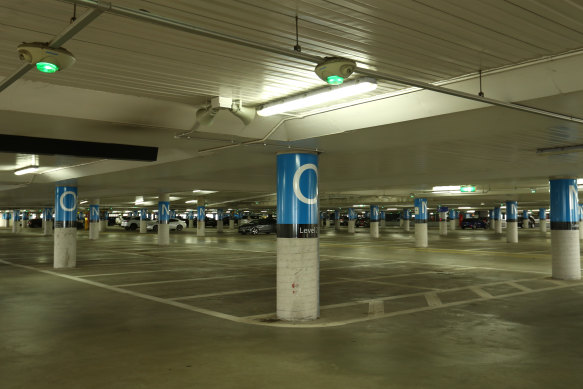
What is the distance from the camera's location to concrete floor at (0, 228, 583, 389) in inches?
225

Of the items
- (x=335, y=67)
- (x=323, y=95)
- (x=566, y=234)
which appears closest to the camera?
(x=335, y=67)

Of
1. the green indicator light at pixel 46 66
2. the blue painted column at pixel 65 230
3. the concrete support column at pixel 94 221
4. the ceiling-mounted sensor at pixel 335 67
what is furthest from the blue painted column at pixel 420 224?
the green indicator light at pixel 46 66

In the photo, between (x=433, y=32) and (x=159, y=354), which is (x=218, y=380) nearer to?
(x=159, y=354)

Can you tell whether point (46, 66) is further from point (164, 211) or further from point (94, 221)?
point (94, 221)

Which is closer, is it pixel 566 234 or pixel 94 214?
pixel 566 234

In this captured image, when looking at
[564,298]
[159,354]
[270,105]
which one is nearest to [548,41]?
[270,105]

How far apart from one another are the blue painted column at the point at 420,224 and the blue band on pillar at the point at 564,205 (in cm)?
1495

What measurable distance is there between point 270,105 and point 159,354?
389 centimetres

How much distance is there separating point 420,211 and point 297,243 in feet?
78.6

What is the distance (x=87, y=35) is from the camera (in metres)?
4.75

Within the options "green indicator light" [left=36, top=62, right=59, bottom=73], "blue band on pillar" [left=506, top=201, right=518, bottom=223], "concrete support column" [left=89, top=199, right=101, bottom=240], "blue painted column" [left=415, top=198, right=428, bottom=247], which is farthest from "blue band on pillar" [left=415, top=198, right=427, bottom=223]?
"green indicator light" [left=36, top=62, right=59, bottom=73]

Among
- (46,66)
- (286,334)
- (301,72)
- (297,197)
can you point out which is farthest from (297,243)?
(46,66)

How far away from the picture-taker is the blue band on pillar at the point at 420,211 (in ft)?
102

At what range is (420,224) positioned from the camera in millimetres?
30703
